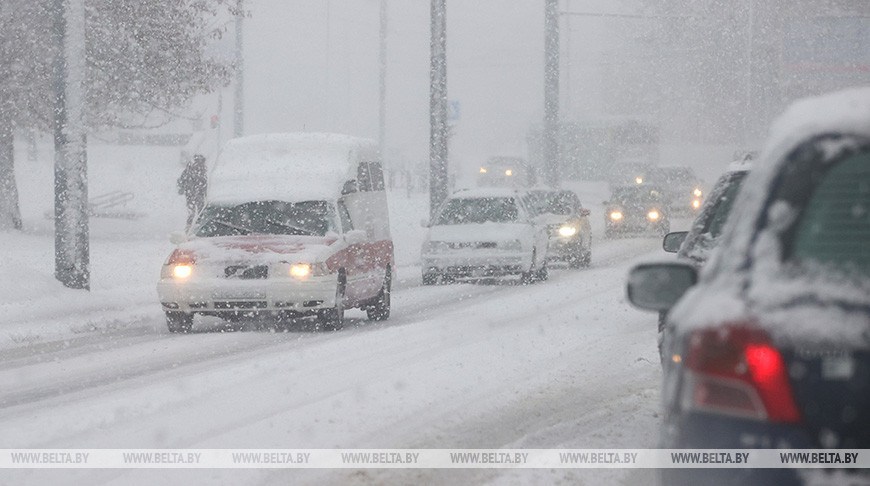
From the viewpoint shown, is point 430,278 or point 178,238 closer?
point 178,238

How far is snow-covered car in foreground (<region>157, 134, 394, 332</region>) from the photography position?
44.8 feet

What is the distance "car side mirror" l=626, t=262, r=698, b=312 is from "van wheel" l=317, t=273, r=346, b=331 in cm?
989

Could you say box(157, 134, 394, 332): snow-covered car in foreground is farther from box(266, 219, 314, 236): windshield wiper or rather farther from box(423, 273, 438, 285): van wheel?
box(423, 273, 438, 285): van wheel

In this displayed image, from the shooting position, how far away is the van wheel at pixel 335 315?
45.7 feet

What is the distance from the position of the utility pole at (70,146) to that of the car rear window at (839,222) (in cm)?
1525

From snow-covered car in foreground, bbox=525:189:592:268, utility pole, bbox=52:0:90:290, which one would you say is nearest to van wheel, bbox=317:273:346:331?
utility pole, bbox=52:0:90:290

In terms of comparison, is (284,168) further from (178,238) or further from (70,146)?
(70,146)

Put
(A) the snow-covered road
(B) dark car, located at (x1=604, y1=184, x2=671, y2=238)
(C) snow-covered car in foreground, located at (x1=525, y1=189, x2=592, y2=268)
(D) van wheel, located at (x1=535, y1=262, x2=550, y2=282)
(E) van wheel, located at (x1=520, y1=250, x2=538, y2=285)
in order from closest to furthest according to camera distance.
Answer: (A) the snow-covered road, (E) van wheel, located at (x1=520, y1=250, x2=538, y2=285), (D) van wheel, located at (x1=535, y1=262, x2=550, y2=282), (C) snow-covered car in foreground, located at (x1=525, y1=189, x2=592, y2=268), (B) dark car, located at (x1=604, y1=184, x2=671, y2=238)

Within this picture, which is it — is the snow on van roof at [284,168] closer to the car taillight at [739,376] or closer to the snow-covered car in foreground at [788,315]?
the snow-covered car in foreground at [788,315]

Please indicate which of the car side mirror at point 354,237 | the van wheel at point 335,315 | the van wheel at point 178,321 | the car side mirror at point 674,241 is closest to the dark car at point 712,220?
the car side mirror at point 674,241

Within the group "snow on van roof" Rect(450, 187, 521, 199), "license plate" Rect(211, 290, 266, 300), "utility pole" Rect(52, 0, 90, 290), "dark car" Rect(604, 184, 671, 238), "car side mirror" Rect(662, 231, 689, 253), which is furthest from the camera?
"dark car" Rect(604, 184, 671, 238)

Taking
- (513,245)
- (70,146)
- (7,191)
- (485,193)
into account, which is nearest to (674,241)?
(70,146)

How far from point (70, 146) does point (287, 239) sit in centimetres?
463

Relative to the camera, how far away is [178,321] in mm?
14195
